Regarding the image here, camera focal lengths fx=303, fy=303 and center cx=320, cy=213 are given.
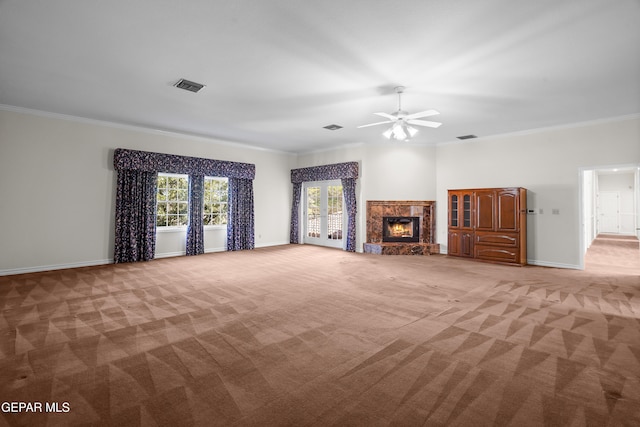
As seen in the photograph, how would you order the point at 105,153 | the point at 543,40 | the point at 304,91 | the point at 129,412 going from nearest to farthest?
1. the point at 129,412
2. the point at 543,40
3. the point at 304,91
4. the point at 105,153

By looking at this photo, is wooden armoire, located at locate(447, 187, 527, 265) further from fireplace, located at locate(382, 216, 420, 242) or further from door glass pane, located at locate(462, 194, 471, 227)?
fireplace, located at locate(382, 216, 420, 242)

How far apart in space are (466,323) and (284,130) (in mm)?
4990

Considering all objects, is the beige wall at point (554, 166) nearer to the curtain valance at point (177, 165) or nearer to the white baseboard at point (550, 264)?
the white baseboard at point (550, 264)

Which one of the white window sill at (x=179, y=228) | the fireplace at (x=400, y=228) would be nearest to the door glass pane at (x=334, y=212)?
the fireplace at (x=400, y=228)

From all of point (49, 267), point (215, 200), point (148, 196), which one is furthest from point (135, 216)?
point (215, 200)

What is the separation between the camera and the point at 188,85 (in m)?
4.05

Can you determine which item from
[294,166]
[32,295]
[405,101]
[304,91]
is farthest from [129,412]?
[294,166]

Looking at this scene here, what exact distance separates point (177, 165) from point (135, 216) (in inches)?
54.7

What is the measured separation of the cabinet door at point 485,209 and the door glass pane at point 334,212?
334 cm

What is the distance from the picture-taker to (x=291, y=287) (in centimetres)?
438

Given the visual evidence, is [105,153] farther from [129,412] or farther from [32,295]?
[129,412]

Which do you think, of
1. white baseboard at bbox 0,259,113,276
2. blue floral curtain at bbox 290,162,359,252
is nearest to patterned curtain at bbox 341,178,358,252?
blue floral curtain at bbox 290,162,359,252

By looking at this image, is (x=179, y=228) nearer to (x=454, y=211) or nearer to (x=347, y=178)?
(x=347, y=178)

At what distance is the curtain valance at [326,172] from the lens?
7.73 metres
